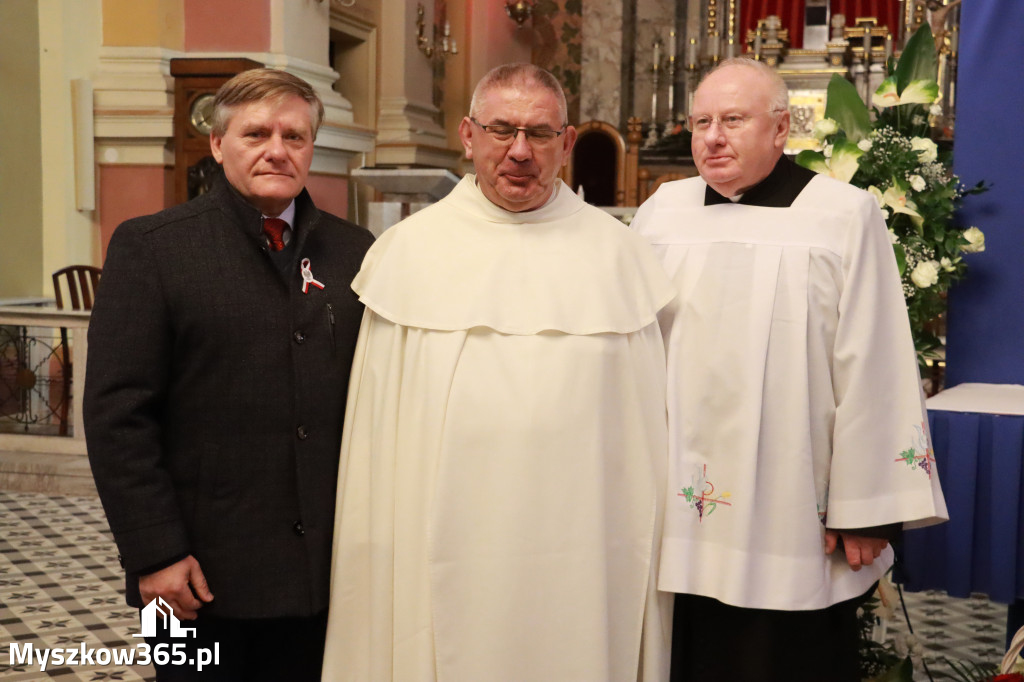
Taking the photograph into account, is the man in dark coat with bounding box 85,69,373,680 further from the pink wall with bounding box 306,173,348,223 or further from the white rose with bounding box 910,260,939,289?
the pink wall with bounding box 306,173,348,223

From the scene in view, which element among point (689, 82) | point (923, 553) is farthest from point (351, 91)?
point (923, 553)

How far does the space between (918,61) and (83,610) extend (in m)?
4.14

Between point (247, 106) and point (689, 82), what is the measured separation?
1063 cm

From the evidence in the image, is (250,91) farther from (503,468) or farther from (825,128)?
(825,128)

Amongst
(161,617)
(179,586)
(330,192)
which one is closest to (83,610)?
(161,617)

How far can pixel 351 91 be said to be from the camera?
10961 millimetres

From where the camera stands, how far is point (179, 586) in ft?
7.28

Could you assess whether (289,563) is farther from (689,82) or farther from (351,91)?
(689,82)

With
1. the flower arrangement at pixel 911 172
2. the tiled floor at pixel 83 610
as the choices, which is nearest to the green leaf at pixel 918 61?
the flower arrangement at pixel 911 172

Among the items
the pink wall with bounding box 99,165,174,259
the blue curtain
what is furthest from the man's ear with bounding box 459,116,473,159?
the pink wall with bounding box 99,165,174,259

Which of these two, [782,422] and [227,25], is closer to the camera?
[782,422]

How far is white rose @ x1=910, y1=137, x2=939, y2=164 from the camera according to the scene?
3.67 meters

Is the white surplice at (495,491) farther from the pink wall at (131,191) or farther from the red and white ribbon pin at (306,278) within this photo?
the pink wall at (131,191)

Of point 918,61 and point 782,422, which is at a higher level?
point 918,61
